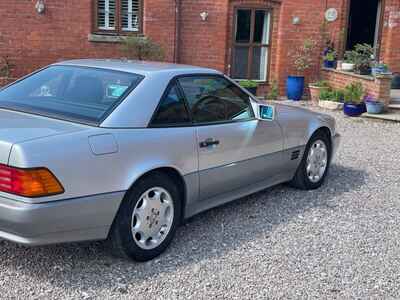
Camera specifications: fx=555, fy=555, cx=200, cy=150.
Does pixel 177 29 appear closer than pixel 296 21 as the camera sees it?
Yes

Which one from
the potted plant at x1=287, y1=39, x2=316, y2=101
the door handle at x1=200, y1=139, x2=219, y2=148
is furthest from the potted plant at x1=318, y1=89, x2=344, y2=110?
the door handle at x1=200, y1=139, x2=219, y2=148

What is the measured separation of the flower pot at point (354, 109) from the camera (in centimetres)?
1130

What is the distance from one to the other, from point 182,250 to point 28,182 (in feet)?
4.74

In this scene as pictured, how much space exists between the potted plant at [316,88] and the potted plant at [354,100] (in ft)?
3.29

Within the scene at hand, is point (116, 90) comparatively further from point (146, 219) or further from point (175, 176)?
point (146, 219)

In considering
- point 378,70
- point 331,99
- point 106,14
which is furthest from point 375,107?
point 106,14

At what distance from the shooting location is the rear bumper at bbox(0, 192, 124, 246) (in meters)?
3.37

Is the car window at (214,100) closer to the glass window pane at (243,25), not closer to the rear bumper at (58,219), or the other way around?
the rear bumper at (58,219)

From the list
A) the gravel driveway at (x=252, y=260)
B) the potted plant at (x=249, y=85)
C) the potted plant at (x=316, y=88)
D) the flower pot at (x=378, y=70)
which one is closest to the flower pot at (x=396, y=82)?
the potted plant at (x=316, y=88)

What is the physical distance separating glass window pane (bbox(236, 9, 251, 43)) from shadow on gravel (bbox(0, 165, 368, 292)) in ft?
27.9

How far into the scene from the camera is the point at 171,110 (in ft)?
14.2

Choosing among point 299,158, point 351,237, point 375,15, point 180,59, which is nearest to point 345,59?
point 375,15

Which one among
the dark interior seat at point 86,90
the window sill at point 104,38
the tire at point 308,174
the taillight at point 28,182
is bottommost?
the tire at point 308,174

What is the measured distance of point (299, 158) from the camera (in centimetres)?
582
